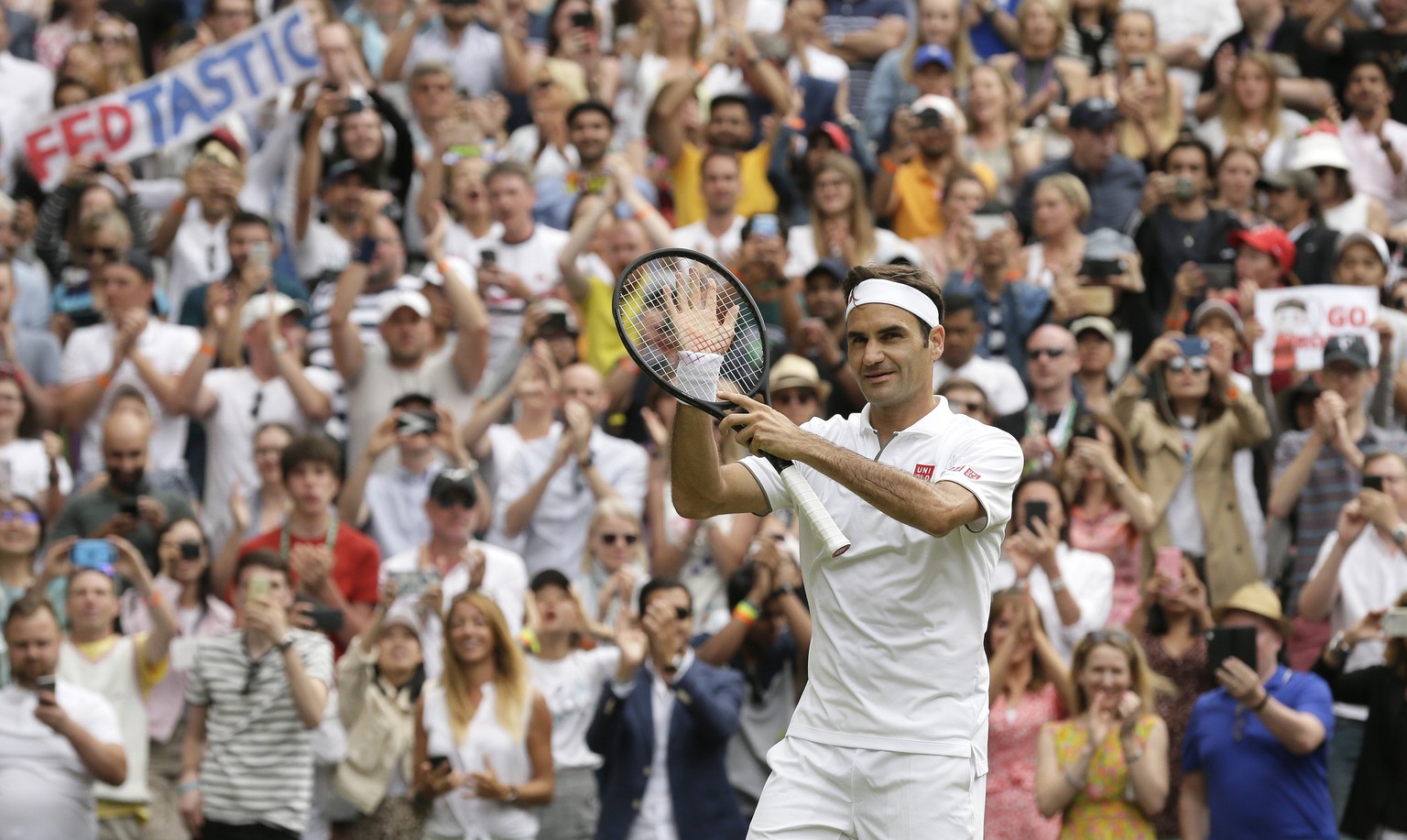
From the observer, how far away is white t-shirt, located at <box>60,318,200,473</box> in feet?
41.2

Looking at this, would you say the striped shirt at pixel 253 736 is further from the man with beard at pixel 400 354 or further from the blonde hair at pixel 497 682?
the man with beard at pixel 400 354

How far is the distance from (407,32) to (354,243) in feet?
10.1

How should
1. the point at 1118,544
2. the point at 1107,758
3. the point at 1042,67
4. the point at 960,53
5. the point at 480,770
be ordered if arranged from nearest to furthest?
the point at 1107,758 < the point at 480,770 < the point at 1118,544 < the point at 1042,67 < the point at 960,53

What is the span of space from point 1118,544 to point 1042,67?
5.70 meters

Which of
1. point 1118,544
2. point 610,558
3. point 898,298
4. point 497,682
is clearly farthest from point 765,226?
point 898,298

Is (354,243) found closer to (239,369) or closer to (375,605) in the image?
(239,369)

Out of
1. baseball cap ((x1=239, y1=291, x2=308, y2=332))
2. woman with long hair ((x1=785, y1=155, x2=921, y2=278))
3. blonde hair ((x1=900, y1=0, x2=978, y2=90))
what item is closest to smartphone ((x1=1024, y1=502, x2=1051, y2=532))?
woman with long hair ((x1=785, y1=155, x2=921, y2=278))

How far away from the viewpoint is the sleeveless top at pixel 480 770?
10.1 m

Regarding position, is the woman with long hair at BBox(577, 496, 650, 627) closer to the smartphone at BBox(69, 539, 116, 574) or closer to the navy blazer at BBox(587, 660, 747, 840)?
the navy blazer at BBox(587, 660, 747, 840)

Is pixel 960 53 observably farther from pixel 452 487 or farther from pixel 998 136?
pixel 452 487

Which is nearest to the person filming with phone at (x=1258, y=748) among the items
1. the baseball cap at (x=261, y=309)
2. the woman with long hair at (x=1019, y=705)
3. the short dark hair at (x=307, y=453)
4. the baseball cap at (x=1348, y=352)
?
the woman with long hair at (x=1019, y=705)

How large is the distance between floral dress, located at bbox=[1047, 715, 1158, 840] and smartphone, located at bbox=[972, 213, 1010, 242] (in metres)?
4.13

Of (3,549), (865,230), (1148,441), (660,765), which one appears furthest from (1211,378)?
(3,549)

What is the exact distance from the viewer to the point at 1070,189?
13.4m
